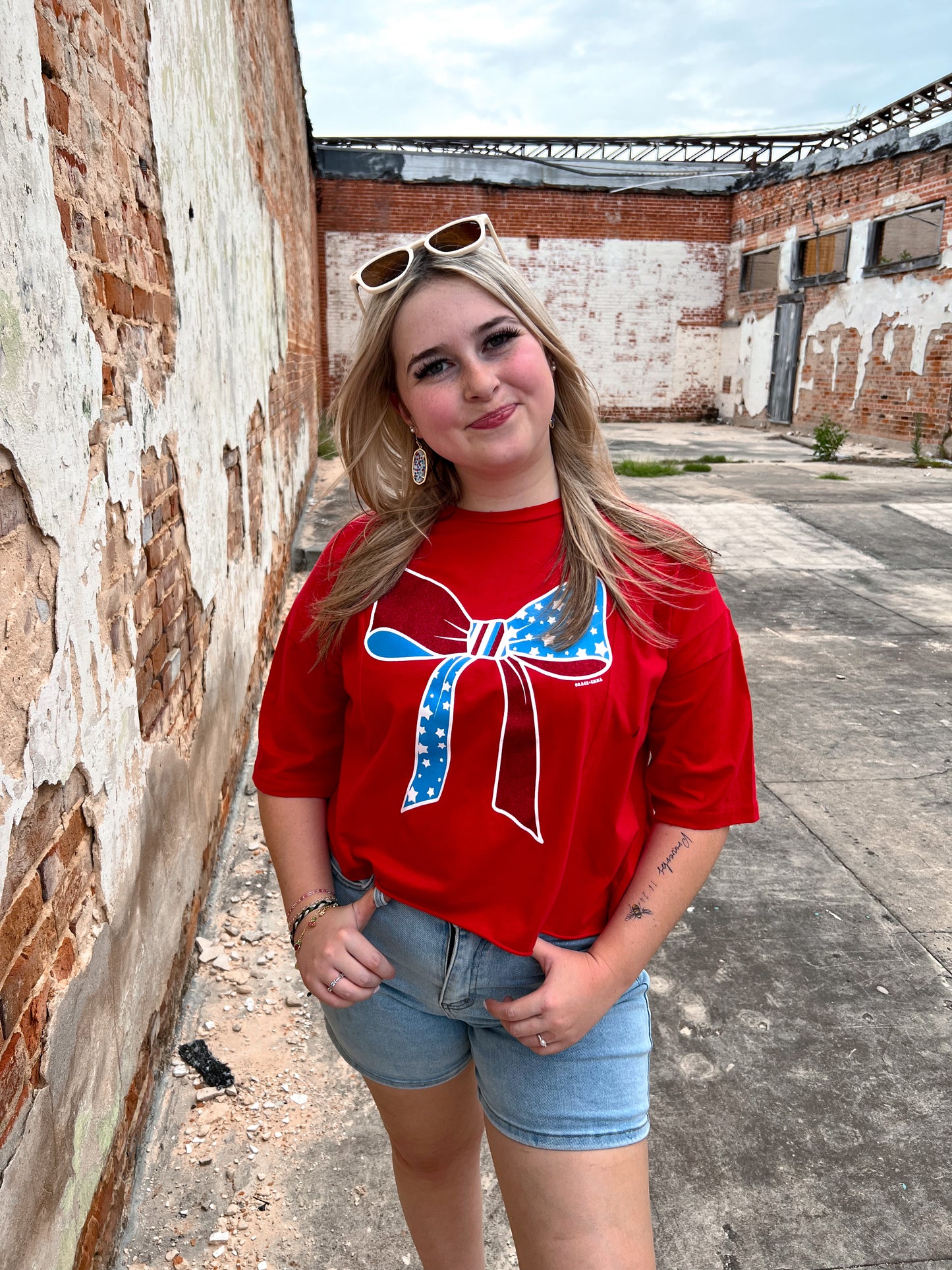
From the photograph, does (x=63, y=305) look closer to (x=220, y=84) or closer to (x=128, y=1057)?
(x=128, y=1057)

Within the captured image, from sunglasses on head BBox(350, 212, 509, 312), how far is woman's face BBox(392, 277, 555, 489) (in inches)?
1.8

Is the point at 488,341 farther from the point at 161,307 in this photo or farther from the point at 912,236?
the point at 912,236

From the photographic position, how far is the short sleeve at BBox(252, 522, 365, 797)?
1.34 m

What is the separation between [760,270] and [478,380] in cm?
2112

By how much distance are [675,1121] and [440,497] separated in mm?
1507

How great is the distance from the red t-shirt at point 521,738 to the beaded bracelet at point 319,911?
58 mm

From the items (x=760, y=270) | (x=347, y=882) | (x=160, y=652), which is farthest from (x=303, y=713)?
(x=760, y=270)

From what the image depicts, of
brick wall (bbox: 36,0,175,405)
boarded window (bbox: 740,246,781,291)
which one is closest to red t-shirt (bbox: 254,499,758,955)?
brick wall (bbox: 36,0,175,405)

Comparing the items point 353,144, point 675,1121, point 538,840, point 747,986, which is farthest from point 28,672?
point 353,144

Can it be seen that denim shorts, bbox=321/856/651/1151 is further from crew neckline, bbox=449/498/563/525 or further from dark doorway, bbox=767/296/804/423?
dark doorway, bbox=767/296/804/423

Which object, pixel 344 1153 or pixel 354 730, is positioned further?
pixel 344 1153

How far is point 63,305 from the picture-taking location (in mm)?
1359

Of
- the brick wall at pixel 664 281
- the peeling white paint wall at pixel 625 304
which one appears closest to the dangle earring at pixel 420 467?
the brick wall at pixel 664 281

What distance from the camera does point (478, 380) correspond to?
3.91 ft
